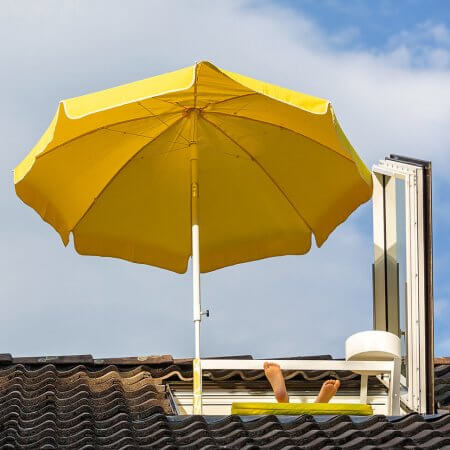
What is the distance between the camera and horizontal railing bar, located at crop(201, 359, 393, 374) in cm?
1021

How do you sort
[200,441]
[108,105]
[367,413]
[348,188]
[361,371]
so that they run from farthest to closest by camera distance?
1. [348,188]
2. [361,371]
3. [108,105]
4. [367,413]
5. [200,441]

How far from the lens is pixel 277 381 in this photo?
1001cm

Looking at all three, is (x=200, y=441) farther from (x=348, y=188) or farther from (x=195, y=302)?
(x=348, y=188)

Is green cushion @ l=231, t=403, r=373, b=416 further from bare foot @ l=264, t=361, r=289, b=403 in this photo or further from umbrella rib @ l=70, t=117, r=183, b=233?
umbrella rib @ l=70, t=117, r=183, b=233

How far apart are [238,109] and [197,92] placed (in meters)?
0.59

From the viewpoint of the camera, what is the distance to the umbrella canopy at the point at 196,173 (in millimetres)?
10453

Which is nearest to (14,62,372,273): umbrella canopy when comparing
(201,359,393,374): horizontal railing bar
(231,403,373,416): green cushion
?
(201,359,393,374): horizontal railing bar

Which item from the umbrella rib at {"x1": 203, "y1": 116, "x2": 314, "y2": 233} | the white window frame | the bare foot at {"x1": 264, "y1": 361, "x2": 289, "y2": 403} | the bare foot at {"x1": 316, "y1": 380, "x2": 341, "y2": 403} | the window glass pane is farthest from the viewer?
the umbrella rib at {"x1": 203, "y1": 116, "x2": 314, "y2": 233}

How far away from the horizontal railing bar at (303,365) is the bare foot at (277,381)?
128 millimetres

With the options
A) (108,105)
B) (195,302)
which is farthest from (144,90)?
(195,302)

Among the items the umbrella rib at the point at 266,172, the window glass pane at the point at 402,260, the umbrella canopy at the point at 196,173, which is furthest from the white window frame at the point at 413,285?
the umbrella rib at the point at 266,172

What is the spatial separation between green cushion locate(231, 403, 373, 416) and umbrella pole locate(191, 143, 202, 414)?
1.01m

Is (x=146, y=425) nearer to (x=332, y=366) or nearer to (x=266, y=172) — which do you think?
(x=332, y=366)

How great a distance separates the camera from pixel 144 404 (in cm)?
975
